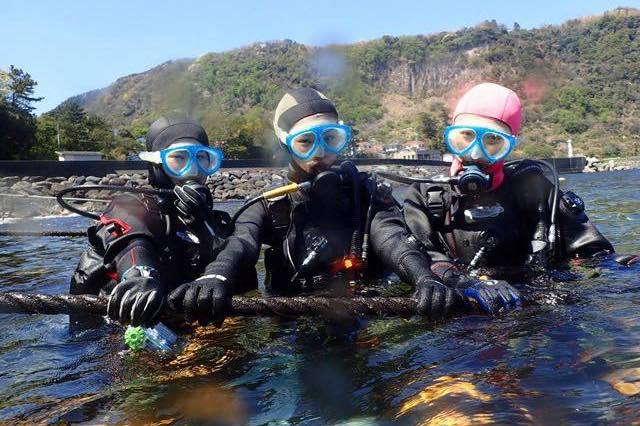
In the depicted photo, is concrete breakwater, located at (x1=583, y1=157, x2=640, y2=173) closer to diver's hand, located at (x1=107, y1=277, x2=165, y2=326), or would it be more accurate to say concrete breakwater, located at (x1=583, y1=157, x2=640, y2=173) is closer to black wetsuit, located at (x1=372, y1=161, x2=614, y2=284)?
black wetsuit, located at (x1=372, y1=161, x2=614, y2=284)

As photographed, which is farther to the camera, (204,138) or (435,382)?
(204,138)

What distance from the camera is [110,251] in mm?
3283

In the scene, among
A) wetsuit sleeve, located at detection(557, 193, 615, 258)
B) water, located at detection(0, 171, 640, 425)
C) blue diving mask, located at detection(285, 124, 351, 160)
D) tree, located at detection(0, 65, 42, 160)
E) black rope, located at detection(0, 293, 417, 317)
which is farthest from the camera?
tree, located at detection(0, 65, 42, 160)

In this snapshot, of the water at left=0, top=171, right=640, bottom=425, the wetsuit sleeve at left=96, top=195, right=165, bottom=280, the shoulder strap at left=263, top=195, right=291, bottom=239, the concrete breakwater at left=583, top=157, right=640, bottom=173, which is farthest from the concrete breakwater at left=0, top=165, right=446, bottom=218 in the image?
the concrete breakwater at left=583, top=157, right=640, bottom=173

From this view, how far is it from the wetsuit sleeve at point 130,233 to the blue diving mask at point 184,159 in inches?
10.8

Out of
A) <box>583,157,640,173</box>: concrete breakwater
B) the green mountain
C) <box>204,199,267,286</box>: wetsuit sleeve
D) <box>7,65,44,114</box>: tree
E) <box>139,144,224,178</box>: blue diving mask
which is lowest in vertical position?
<box>583,157,640,173</box>: concrete breakwater

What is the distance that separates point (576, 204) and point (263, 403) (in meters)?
3.08

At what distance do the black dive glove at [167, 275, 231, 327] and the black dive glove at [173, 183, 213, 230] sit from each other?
961 millimetres

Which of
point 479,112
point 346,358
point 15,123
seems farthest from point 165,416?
point 15,123

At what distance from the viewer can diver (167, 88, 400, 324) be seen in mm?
3650

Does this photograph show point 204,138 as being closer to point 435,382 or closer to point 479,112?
point 479,112

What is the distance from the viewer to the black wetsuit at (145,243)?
3.30 meters

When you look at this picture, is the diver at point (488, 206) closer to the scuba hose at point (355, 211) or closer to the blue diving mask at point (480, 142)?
the blue diving mask at point (480, 142)

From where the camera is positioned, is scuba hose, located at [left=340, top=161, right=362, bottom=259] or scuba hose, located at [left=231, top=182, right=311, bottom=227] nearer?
scuba hose, located at [left=231, top=182, right=311, bottom=227]
